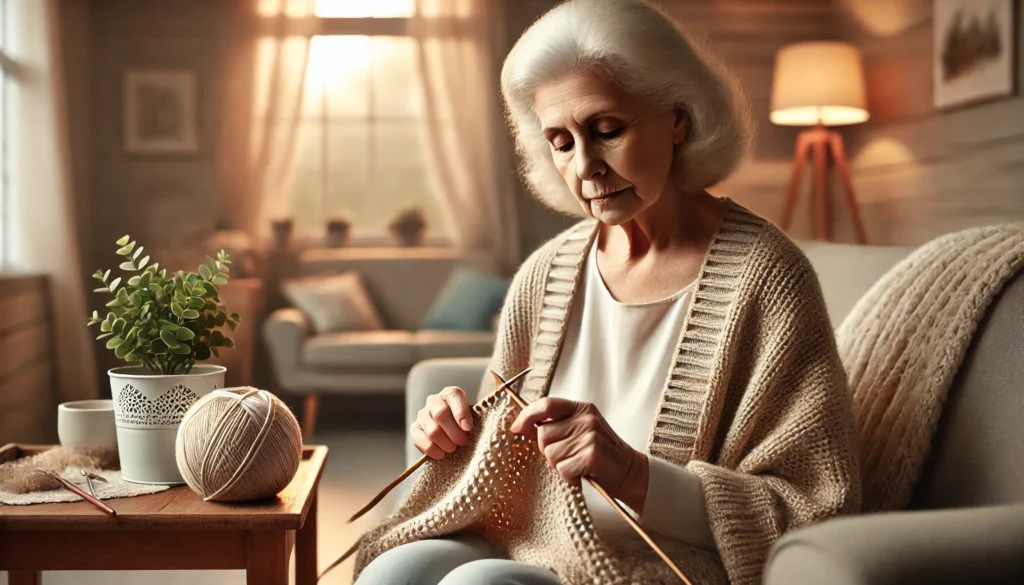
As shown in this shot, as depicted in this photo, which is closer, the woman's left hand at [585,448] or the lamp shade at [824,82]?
the woman's left hand at [585,448]

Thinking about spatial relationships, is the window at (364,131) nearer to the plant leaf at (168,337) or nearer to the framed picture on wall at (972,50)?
the framed picture on wall at (972,50)

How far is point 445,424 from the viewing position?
1.17m

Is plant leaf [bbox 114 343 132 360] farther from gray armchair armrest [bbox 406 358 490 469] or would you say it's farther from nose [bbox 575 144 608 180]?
nose [bbox 575 144 608 180]

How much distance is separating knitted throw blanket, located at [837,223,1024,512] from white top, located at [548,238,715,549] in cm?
29

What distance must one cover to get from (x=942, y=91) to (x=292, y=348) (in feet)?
9.94

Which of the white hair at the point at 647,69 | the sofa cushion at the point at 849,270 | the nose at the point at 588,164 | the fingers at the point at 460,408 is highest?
the white hair at the point at 647,69

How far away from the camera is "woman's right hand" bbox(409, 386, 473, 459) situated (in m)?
1.16

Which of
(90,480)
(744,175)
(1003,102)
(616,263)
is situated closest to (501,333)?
(616,263)

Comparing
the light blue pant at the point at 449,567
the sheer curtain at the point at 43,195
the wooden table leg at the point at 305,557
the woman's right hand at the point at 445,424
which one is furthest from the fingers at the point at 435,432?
the sheer curtain at the point at 43,195

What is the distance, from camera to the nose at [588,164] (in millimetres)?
1163

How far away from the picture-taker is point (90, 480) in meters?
1.24

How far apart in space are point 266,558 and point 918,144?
3966 mm

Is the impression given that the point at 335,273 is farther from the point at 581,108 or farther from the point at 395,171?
the point at 581,108

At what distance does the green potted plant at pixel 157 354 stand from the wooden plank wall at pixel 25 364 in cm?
274
